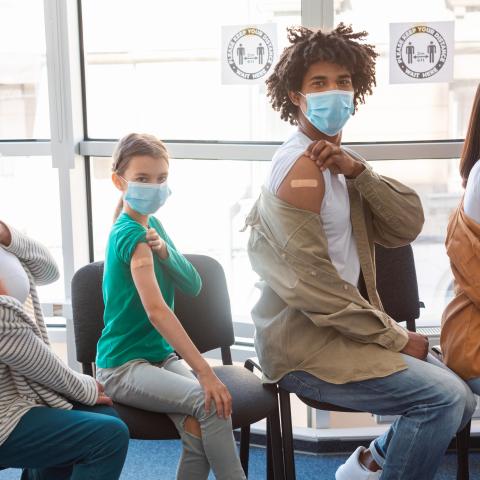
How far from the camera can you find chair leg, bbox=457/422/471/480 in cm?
232

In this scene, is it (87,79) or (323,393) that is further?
(87,79)

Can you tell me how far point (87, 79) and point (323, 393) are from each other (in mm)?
1604

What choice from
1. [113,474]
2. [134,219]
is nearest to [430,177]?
[134,219]

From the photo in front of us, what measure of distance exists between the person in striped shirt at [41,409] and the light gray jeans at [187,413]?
0.10 m

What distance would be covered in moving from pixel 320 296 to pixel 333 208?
26 cm

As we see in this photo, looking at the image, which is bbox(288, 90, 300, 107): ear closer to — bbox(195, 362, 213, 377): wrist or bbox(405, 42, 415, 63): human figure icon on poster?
bbox(405, 42, 415, 63): human figure icon on poster

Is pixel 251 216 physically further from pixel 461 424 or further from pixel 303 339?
pixel 461 424

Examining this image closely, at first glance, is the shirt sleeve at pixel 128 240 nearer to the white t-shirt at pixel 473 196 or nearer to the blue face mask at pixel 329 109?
the blue face mask at pixel 329 109

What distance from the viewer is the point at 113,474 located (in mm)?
1879

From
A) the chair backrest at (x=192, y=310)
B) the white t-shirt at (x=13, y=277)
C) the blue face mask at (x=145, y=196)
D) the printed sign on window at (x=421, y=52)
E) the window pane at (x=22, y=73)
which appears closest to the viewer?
the white t-shirt at (x=13, y=277)

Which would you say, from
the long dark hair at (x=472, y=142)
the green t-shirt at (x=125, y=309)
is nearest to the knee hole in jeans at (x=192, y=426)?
the green t-shirt at (x=125, y=309)

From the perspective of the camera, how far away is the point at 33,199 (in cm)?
301

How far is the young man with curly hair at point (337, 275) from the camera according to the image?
6.37ft

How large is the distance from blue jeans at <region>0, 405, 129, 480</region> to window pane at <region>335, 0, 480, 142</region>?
1.44m
